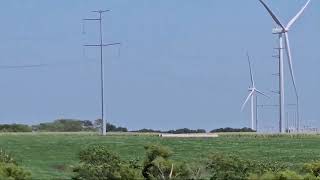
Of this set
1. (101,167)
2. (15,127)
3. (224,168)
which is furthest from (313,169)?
(15,127)

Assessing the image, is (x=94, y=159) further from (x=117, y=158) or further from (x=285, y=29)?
(x=285, y=29)

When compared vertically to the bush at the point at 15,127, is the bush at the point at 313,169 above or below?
below

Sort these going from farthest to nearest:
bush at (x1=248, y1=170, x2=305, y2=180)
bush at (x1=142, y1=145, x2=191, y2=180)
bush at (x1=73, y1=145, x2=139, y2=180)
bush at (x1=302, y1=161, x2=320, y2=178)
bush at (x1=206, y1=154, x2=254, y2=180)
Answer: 1. bush at (x1=302, y1=161, x2=320, y2=178)
2. bush at (x1=206, y1=154, x2=254, y2=180)
3. bush at (x1=142, y1=145, x2=191, y2=180)
4. bush at (x1=73, y1=145, x2=139, y2=180)
5. bush at (x1=248, y1=170, x2=305, y2=180)

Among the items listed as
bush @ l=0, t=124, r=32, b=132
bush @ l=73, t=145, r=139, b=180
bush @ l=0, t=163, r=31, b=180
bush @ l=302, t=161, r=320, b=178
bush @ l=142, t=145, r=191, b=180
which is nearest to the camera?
bush @ l=0, t=163, r=31, b=180

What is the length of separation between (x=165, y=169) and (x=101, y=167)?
5.56ft

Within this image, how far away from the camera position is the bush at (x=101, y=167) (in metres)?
23.1

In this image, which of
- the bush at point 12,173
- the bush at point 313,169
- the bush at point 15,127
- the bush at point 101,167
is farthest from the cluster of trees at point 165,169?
the bush at point 15,127

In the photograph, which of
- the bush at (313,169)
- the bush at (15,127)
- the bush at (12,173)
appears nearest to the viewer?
the bush at (12,173)

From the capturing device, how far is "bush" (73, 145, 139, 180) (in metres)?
23.1

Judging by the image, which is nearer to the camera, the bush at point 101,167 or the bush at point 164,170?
the bush at point 101,167

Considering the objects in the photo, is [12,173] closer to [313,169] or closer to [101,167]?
[101,167]

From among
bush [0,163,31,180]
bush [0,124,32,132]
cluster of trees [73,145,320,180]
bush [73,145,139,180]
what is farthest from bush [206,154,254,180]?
bush [0,124,32,132]

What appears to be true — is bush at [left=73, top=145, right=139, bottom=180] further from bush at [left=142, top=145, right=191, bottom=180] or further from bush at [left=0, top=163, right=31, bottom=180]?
bush at [left=0, top=163, right=31, bottom=180]

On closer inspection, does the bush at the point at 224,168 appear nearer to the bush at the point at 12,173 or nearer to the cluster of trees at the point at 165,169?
the cluster of trees at the point at 165,169
